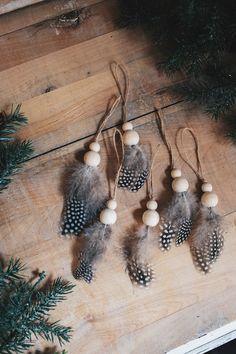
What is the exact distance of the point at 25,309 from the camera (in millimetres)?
923

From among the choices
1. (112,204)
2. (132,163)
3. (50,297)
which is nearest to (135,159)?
(132,163)

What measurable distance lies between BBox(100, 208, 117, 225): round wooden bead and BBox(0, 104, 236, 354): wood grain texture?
1.1 inches

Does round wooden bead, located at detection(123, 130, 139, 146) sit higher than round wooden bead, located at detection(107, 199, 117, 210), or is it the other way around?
round wooden bead, located at detection(123, 130, 139, 146)

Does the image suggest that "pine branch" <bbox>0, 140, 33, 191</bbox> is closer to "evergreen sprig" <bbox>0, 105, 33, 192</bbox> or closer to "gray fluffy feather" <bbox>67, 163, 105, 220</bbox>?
"evergreen sprig" <bbox>0, 105, 33, 192</bbox>

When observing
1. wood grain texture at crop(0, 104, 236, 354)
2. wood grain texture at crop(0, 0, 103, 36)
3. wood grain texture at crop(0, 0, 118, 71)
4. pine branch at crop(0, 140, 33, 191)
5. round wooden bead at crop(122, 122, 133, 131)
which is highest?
wood grain texture at crop(0, 0, 103, 36)

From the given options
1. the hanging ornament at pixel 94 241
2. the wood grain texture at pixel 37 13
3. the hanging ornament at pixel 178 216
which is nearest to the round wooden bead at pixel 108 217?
the hanging ornament at pixel 94 241

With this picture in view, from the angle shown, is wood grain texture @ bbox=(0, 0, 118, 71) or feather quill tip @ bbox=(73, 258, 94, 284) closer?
feather quill tip @ bbox=(73, 258, 94, 284)

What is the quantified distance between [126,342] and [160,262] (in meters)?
0.18

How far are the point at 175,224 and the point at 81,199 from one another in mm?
207

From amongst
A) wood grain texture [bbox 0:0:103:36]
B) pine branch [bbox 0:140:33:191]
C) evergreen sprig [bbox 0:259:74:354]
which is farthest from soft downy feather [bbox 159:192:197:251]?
wood grain texture [bbox 0:0:103:36]

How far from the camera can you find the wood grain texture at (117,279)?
3.20ft

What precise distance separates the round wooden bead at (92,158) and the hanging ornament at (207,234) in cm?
24

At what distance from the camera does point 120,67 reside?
108 cm

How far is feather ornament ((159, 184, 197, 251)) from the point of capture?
1.00m
